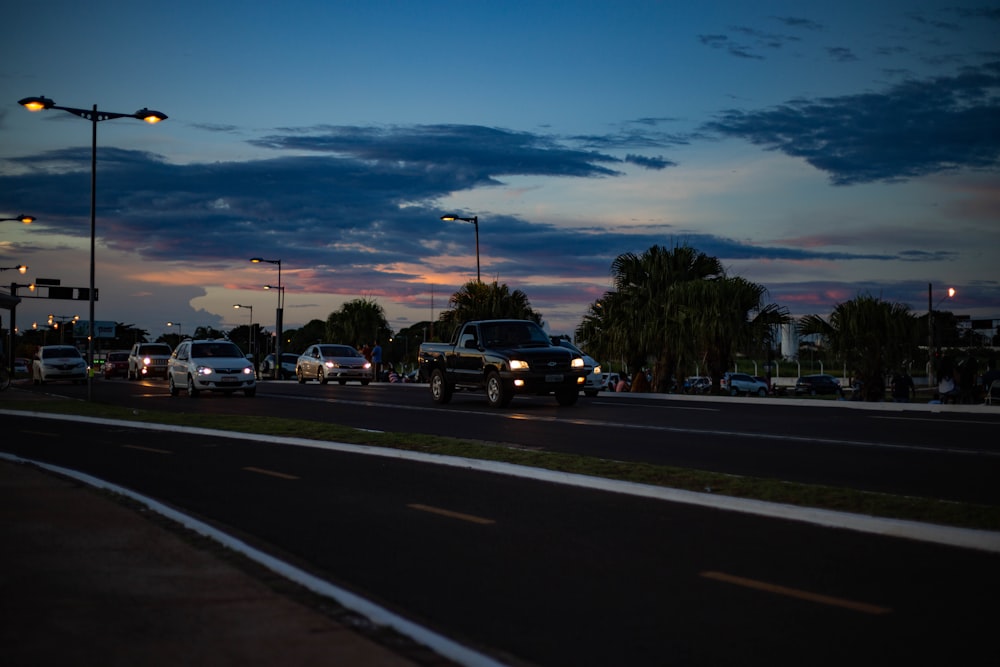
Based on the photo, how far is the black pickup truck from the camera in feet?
88.1

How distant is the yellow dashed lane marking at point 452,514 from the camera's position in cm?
994

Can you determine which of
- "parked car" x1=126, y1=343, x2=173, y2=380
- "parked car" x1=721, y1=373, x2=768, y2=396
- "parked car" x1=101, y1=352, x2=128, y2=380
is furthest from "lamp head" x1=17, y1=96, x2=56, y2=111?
"parked car" x1=721, y1=373, x2=768, y2=396

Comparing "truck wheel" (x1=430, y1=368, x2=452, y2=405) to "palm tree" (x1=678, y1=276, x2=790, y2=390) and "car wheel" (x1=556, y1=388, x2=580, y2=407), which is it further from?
"palm tree" (x1=678, y1=276, x2=790, y2=390)

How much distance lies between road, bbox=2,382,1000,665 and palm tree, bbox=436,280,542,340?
31215 mm

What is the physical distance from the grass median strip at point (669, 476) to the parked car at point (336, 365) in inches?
1003

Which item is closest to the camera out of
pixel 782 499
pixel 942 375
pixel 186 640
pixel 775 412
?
pixel 186 640

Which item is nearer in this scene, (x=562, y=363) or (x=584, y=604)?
(x=584, y=604)

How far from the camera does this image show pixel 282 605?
251 inches

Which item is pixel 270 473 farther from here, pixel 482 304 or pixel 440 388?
pixel 482 304

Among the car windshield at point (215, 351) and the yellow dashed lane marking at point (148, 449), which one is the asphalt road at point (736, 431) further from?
the yellow dashed lane marking at point (148, 449)

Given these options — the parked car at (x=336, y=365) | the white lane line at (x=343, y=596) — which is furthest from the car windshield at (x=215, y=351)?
the white lane line at (x=343, y=596)

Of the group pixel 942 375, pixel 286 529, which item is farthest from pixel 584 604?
pixel 942 375

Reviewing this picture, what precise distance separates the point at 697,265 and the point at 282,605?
37.0 metres

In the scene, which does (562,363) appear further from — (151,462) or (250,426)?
(151,462)
